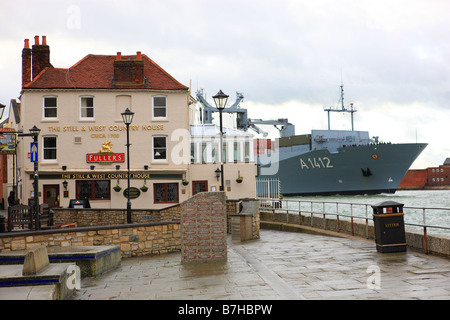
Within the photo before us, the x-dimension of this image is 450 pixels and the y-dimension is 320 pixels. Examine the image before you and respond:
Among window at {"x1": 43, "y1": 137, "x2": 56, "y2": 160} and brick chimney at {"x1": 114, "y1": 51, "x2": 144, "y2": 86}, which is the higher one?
brick chimney at {"x1": 114, "y1": 51, "x2": 144, "y2": 86}

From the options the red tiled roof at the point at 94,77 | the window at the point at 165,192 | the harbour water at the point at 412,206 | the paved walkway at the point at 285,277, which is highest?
the red tiled roof at the point at 94,77

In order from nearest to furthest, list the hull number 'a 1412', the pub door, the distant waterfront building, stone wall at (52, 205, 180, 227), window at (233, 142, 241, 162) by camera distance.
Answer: stone wall at (52, 205, 180, 227) < the pub door < window at (233, 142, 241, 162) < the hull number 'a 1412' < the distant waterfront building

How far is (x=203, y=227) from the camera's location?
11273 mm

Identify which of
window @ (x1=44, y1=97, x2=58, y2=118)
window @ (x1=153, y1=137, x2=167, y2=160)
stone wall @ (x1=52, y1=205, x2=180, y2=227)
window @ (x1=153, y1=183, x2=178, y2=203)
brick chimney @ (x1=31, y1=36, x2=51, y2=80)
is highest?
brick chimney @ (x1=31, y1=36, x2=51, y2=80)

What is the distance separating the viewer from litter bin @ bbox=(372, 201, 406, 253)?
1105cm

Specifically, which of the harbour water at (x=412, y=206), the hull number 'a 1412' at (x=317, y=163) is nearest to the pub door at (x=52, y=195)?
the harbour water at (x=412, y=206)

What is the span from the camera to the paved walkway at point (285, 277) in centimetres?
734

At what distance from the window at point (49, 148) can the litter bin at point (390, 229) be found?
23.7 m

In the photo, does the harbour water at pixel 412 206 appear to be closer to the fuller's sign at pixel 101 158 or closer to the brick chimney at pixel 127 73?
the fuller's sign at pixel 101 158

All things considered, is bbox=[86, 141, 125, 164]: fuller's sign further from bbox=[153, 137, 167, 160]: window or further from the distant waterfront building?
the distant waterfront building

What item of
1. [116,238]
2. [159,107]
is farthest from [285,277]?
[159,107]

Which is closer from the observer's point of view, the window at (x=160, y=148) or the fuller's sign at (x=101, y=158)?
the fuller's sign at (x=101, y=158)

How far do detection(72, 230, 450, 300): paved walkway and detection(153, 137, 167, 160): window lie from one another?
1858 centimetres

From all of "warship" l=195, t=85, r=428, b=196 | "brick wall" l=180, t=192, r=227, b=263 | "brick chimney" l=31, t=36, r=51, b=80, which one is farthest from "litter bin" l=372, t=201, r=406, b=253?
"warship" l=195, t=85, r=428, b=196
